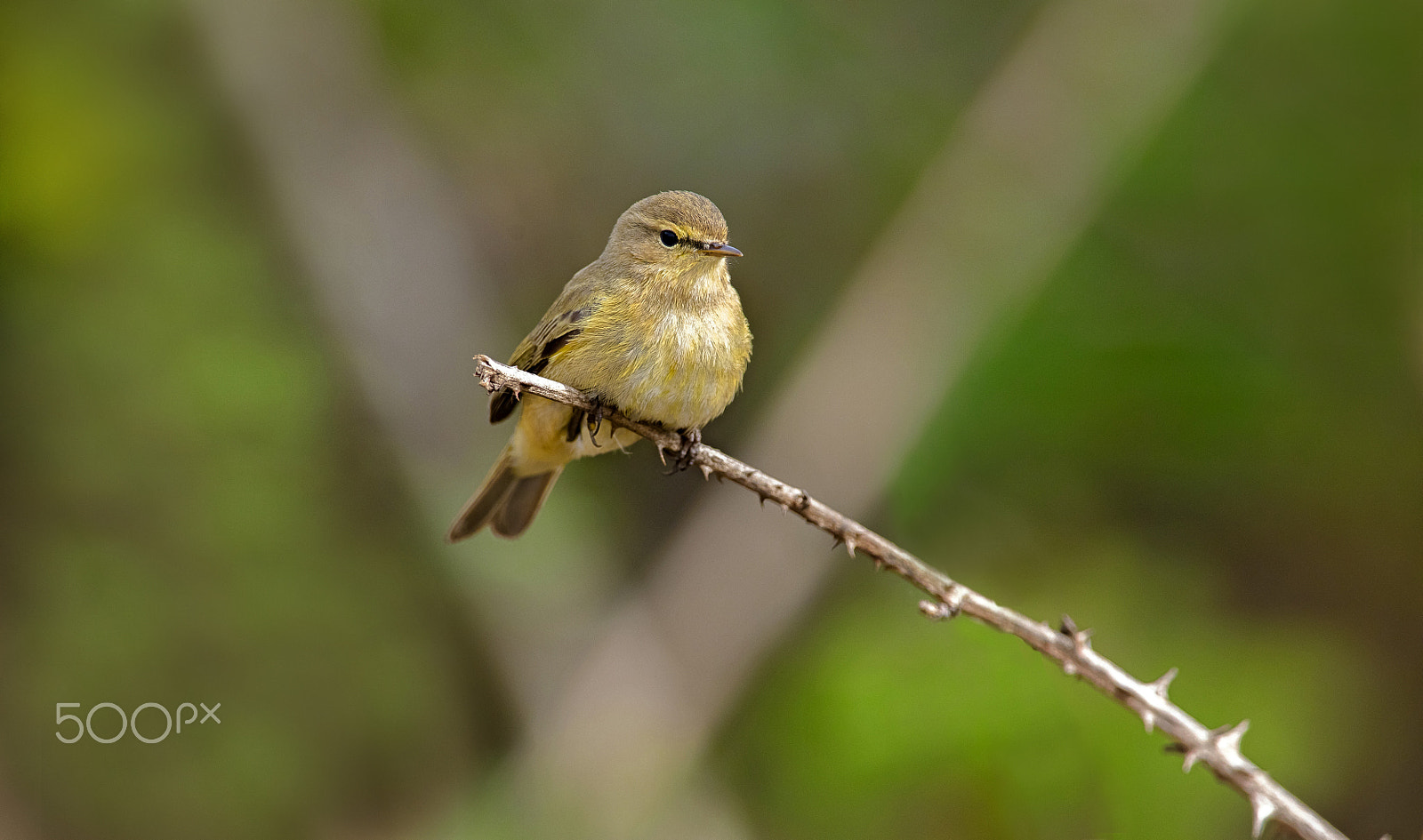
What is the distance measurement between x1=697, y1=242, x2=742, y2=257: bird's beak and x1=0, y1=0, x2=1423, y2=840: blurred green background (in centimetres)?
245

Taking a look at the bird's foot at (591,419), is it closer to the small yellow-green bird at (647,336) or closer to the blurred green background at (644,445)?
the small yellow-green bird at (647,336)

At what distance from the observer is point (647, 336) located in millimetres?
3855

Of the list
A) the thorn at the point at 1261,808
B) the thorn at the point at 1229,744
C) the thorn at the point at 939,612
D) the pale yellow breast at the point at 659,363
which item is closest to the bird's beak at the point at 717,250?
the pale yellow breast at the point at 659,363

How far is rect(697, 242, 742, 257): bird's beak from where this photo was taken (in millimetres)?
3957

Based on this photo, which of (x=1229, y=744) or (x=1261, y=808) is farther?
(x=1229, y=744)

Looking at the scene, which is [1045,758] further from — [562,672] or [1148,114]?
[1148,114]

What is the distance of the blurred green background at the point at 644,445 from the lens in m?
6.15

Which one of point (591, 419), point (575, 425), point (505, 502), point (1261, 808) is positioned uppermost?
point (1261, 808)

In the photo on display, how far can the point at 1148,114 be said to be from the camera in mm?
7062

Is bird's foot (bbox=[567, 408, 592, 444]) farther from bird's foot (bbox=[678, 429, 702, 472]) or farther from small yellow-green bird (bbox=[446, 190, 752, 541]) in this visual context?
bird's foot (bbox=[678, 429, 702, 472])

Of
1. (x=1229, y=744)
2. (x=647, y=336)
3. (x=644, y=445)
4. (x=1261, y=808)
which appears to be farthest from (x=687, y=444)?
(x=644, y=445)

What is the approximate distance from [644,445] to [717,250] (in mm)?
3006

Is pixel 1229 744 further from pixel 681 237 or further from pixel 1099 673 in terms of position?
pixel 681 237

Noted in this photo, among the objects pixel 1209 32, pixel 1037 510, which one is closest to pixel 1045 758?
pixel 1037 510
